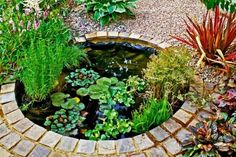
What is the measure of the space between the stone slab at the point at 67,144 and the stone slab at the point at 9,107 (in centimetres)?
51

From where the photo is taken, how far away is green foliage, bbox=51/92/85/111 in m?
2.84

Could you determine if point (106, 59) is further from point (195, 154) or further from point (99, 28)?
point (195, 154)

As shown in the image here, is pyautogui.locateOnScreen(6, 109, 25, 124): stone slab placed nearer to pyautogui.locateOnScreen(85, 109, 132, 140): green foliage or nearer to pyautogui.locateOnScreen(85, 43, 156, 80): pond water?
pyautogui.locateOnScreen(85, 109, 132, 140): green foliage

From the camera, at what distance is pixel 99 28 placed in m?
3.80

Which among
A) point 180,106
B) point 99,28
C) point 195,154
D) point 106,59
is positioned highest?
point 99,28

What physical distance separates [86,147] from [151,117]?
1.74 feet

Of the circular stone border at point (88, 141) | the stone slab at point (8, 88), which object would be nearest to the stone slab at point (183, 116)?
the circular stone border at point (88, 141)

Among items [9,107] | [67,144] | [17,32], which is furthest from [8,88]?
[67,144]

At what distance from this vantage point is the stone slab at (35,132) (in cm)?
246

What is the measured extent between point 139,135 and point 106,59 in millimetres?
1158

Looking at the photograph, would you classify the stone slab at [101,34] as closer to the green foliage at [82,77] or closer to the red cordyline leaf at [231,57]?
the green foliage at [82,77]

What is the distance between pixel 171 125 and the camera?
255 centimetres

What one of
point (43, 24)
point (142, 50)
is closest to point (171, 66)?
point (142, 50)

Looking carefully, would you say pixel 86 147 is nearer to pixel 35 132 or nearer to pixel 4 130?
pixel 35 132
